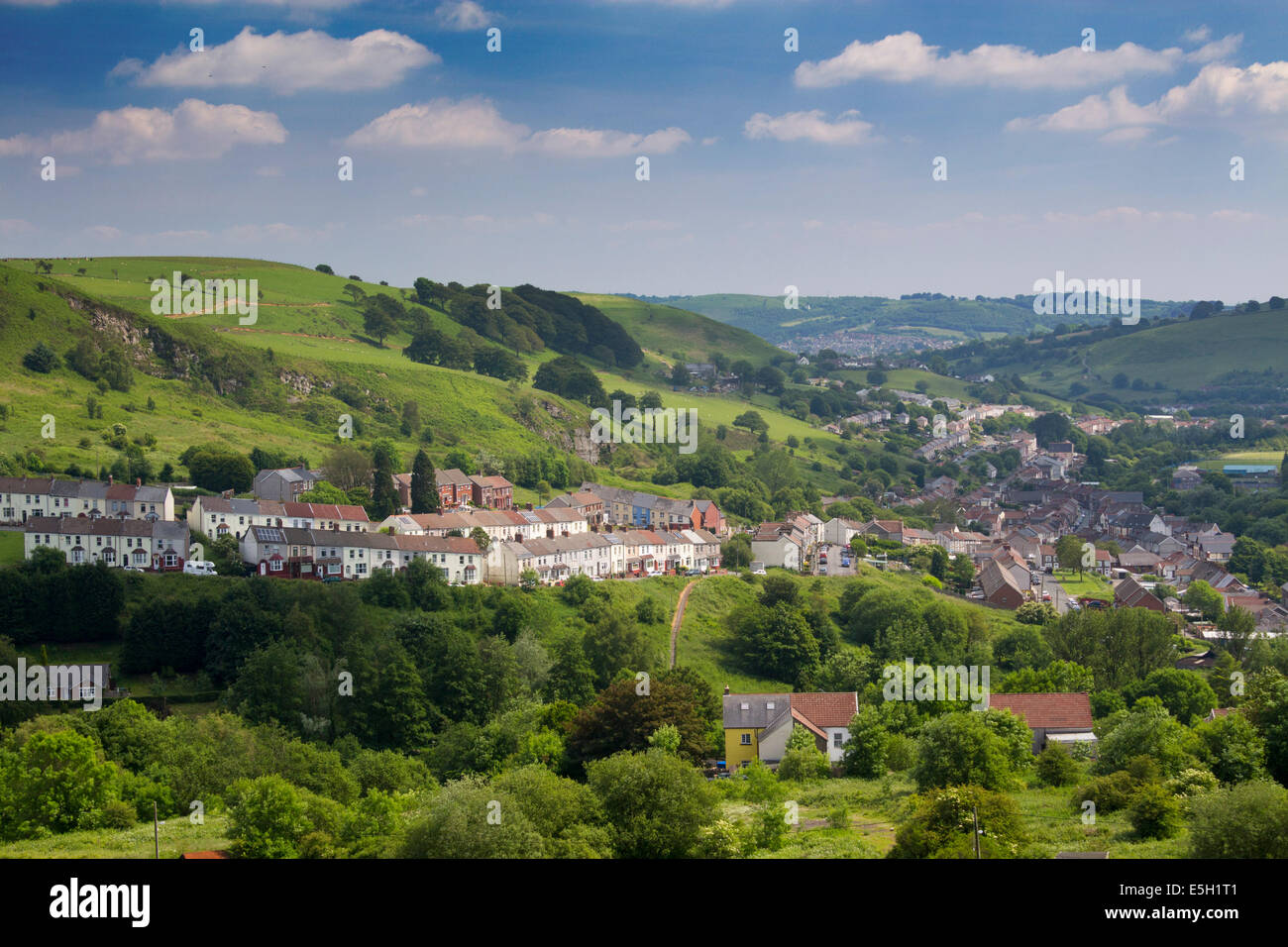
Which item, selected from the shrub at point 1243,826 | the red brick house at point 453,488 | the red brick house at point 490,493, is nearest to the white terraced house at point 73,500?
the red brick house at point 453,488

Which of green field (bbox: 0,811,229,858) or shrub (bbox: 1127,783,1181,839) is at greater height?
shrub (bbox: 1127,783,1181,839)

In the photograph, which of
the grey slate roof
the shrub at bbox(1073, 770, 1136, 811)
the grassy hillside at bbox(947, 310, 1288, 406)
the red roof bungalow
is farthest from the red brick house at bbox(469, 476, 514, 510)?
the grassy hillside at bbox(947, 310, 1288, 406)

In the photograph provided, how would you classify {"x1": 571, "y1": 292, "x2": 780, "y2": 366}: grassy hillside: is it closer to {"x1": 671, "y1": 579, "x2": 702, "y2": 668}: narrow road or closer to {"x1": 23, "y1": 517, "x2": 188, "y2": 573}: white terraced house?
{"x1": 671, "y1": 579, "x2": 702, "y2": 668}: narrow road

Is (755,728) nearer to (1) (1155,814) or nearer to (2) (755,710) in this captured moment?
(2) (755,710)

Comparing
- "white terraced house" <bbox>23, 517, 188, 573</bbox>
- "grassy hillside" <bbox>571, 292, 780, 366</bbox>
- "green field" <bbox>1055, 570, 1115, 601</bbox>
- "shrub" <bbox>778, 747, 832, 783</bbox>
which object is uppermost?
"grassy hillside" <bbox>571, 292, 780, 366</bbox>

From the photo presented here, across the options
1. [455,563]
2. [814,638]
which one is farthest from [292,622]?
[814,638]
